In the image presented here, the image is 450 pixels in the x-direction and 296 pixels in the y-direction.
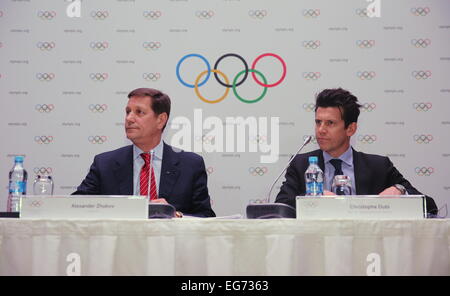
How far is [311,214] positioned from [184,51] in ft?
7.55

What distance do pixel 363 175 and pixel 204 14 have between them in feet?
5.49

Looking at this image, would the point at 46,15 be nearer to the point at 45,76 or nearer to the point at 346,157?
the point at 45,76

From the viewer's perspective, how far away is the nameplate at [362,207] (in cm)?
191

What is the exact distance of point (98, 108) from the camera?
153 inches

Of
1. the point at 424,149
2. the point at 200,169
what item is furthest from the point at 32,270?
the point at 424,149

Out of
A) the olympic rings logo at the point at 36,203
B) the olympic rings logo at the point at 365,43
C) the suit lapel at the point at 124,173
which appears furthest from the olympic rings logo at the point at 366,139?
the olympic rings logo at the point at 36,203

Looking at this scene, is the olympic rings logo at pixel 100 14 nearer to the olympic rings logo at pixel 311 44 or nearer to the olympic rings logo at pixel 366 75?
the olympic rings logo at pixel 311 44

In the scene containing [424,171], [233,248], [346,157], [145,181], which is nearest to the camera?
[233,248]

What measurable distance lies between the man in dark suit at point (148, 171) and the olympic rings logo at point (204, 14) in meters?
0.79

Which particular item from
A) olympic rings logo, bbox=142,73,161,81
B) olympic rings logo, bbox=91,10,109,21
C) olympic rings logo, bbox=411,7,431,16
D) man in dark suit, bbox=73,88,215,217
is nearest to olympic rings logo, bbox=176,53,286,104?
olympic rings logo, bbox=142,73,161,81

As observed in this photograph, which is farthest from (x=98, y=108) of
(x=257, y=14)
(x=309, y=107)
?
(x=309, y=107)

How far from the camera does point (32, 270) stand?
1.84 m
